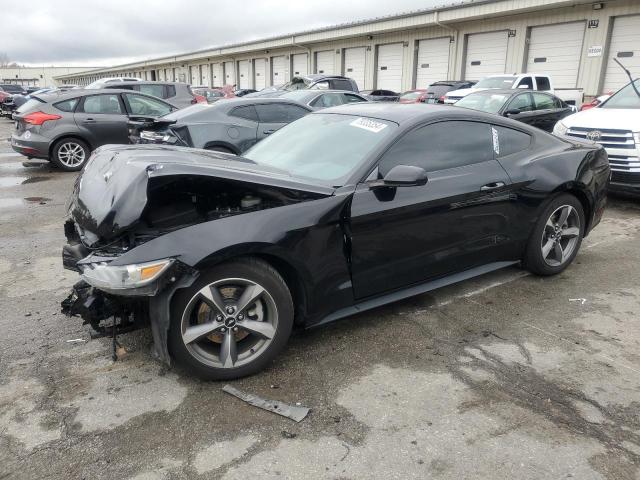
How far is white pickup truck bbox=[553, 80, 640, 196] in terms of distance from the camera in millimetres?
6700

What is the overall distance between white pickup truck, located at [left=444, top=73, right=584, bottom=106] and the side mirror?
41.9ft

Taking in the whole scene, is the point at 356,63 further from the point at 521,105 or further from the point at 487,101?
the point at 521,105

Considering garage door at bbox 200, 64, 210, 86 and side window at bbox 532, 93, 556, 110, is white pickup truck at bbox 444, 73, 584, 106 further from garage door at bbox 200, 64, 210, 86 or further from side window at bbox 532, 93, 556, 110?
garage door at bbox 200, 64, 210, 86

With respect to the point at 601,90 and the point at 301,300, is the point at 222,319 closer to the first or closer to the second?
the point at 301,300

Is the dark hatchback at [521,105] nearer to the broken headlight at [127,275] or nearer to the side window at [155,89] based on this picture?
the side window at [155,89]

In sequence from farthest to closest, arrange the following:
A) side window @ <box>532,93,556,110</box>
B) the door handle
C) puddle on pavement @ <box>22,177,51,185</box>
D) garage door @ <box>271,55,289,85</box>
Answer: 1. garage door @ <box>271,55,289,85</box>
2. side window @ <box>532,93,556,110</box>
3. puddle on pavement @ <box>22,177,51,185</box>
4. the door handle

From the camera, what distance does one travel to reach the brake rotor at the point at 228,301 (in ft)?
9.43

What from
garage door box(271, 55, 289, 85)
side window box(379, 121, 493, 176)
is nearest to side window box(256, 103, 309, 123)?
side window box(379, 121, 493, 176)

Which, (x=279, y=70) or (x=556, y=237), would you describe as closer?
(x=556, y=237)

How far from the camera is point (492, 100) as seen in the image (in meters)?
11.0

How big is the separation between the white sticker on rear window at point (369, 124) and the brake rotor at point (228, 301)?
5.09 ft

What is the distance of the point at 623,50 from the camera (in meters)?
17.4

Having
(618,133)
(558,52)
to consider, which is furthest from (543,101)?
(558,52)

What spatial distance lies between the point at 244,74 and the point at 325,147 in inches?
1627
